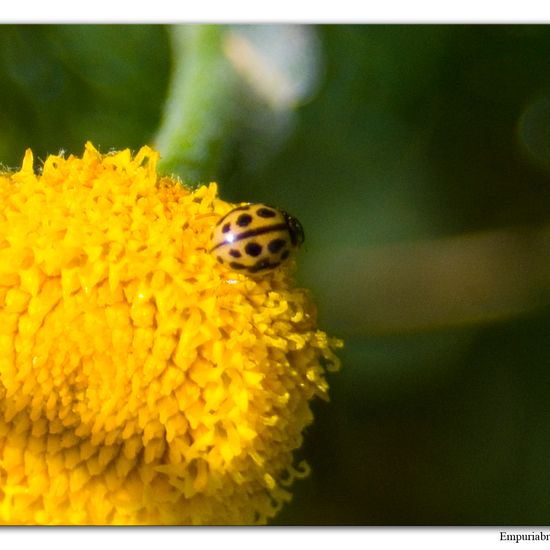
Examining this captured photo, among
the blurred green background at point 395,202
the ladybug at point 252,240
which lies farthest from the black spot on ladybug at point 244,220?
the blurred green background at point 395,202

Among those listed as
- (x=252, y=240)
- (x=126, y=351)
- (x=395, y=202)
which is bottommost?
(x=126, y=351)

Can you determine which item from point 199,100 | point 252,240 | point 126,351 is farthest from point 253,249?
point 199,100

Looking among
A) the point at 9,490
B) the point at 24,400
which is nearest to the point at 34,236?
the point at 24,400

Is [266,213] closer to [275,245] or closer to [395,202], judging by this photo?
[275,245]

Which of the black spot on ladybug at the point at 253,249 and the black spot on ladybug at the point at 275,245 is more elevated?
the black spot on ladybug at the point at 275,245

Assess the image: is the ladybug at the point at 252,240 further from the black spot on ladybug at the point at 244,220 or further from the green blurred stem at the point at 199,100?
the green blurred stem at the point at 199,100

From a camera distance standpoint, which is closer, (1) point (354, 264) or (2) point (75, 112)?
(2) point (75, 112)
